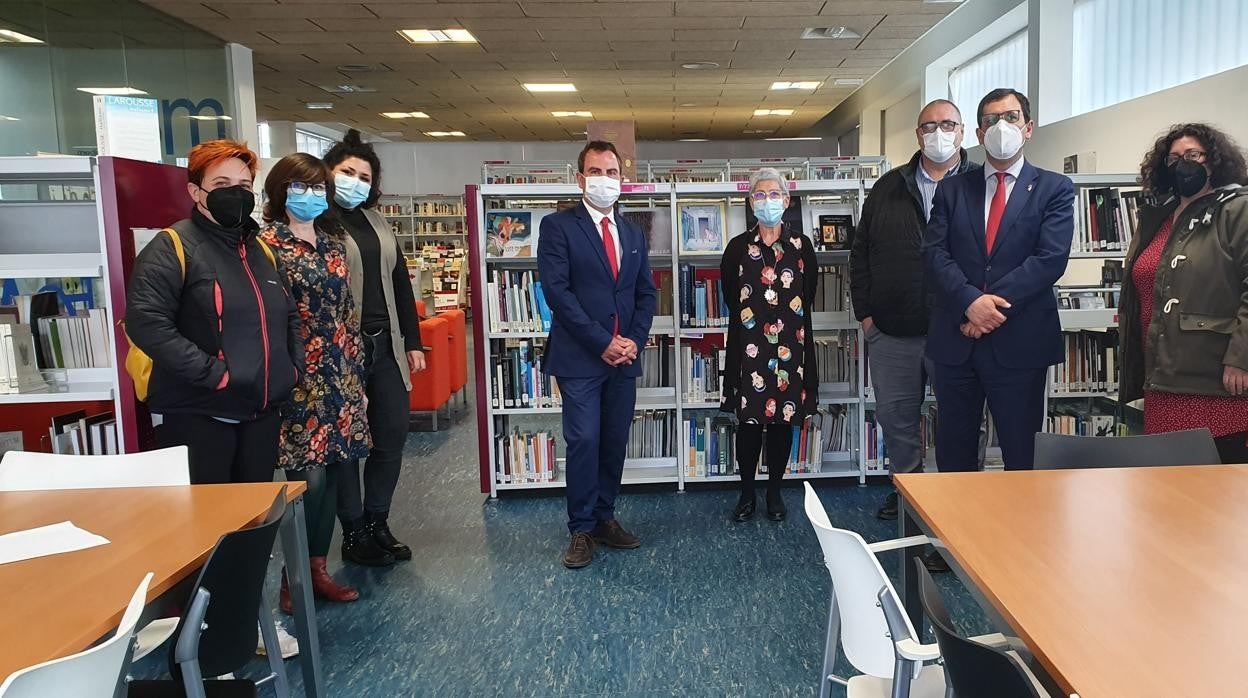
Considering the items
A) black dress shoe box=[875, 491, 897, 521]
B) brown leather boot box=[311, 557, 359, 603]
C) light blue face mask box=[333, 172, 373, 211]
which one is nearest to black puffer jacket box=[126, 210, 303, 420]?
light blue face mask box=[333, 172, 373, 211]

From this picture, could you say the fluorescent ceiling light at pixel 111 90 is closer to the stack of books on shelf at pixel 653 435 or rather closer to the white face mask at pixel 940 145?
the stack of books on shelf at pixel 653 435

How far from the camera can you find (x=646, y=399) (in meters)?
4.45

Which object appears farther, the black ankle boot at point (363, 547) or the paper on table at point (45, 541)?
the black ankle boot at point (363, 547)

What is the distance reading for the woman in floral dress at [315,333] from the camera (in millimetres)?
2748

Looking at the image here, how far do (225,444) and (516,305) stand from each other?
198 centimetres

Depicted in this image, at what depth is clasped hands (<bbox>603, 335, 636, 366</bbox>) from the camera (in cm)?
326

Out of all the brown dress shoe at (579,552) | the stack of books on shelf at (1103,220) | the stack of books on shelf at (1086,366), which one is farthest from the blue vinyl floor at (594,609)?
the stack of books on shelf at (1103,220)

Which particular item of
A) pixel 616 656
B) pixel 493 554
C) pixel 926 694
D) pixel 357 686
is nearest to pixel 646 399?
pixel 493 554

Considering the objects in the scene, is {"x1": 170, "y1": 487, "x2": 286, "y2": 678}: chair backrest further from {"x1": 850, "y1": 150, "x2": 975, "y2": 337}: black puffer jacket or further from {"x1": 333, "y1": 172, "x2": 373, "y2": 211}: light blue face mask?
{"x1": 850, "y1": 150, "x2": 975, "y2": 337}: black puffer jacket

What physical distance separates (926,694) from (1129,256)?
220cm

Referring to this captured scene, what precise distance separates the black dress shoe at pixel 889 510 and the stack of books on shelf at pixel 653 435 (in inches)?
46.8

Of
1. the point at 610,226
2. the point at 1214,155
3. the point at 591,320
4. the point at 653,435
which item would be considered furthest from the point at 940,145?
the point at 653,435

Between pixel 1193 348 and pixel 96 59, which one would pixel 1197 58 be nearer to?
pixel 1193 348

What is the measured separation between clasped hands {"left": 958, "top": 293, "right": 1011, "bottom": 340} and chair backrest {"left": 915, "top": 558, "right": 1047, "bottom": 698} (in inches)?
70.6
